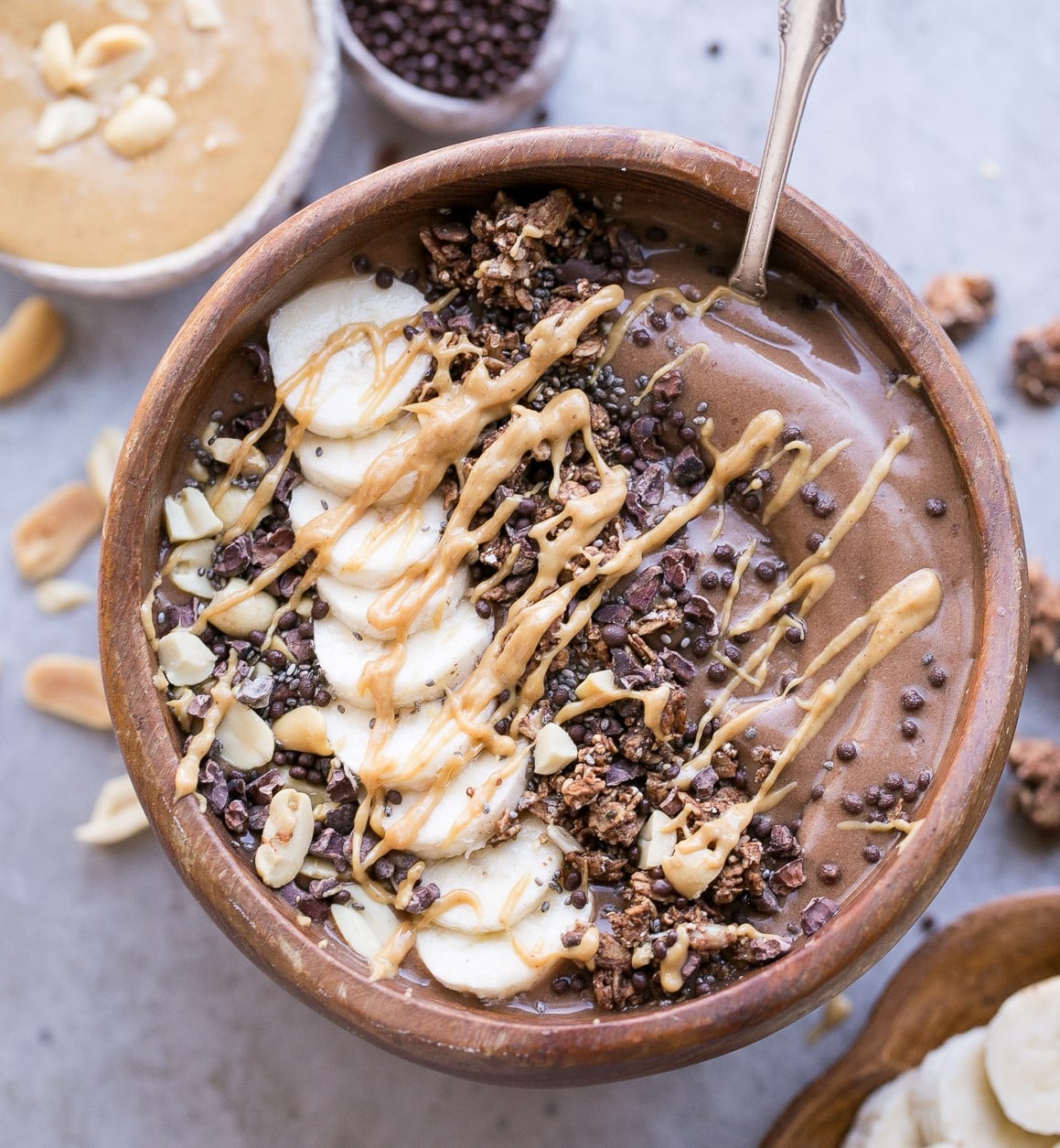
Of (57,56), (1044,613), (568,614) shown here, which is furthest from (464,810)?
(57,56)

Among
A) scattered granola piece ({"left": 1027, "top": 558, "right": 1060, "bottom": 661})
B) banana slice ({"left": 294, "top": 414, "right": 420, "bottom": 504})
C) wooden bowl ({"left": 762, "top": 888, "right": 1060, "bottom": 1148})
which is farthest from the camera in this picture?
scattered granola piece ({"left": 1027, "top": 558, "right": 1060, "bottom": 661})

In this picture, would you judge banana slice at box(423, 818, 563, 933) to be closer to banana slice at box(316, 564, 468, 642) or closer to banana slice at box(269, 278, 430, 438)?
banana slice at box(316, 564, 468, 642)

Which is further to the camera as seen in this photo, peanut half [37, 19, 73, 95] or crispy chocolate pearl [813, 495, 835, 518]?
peanut half [37, 19, 73, 95]

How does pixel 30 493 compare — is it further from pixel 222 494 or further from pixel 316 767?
pixel 316 767

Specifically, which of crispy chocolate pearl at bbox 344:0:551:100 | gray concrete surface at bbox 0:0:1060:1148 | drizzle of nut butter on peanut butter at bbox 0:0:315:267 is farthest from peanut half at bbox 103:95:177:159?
crispy chocolate pearl at bbox 344:0:551:100

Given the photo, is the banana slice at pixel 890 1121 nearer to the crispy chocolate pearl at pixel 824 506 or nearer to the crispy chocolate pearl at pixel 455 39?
the crispy chocolate pearl at pixel 824 506

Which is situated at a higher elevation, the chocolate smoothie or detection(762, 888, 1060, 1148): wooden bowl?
the chocolate smoothie

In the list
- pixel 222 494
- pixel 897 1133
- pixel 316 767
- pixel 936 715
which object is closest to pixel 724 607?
pixel 936 715
